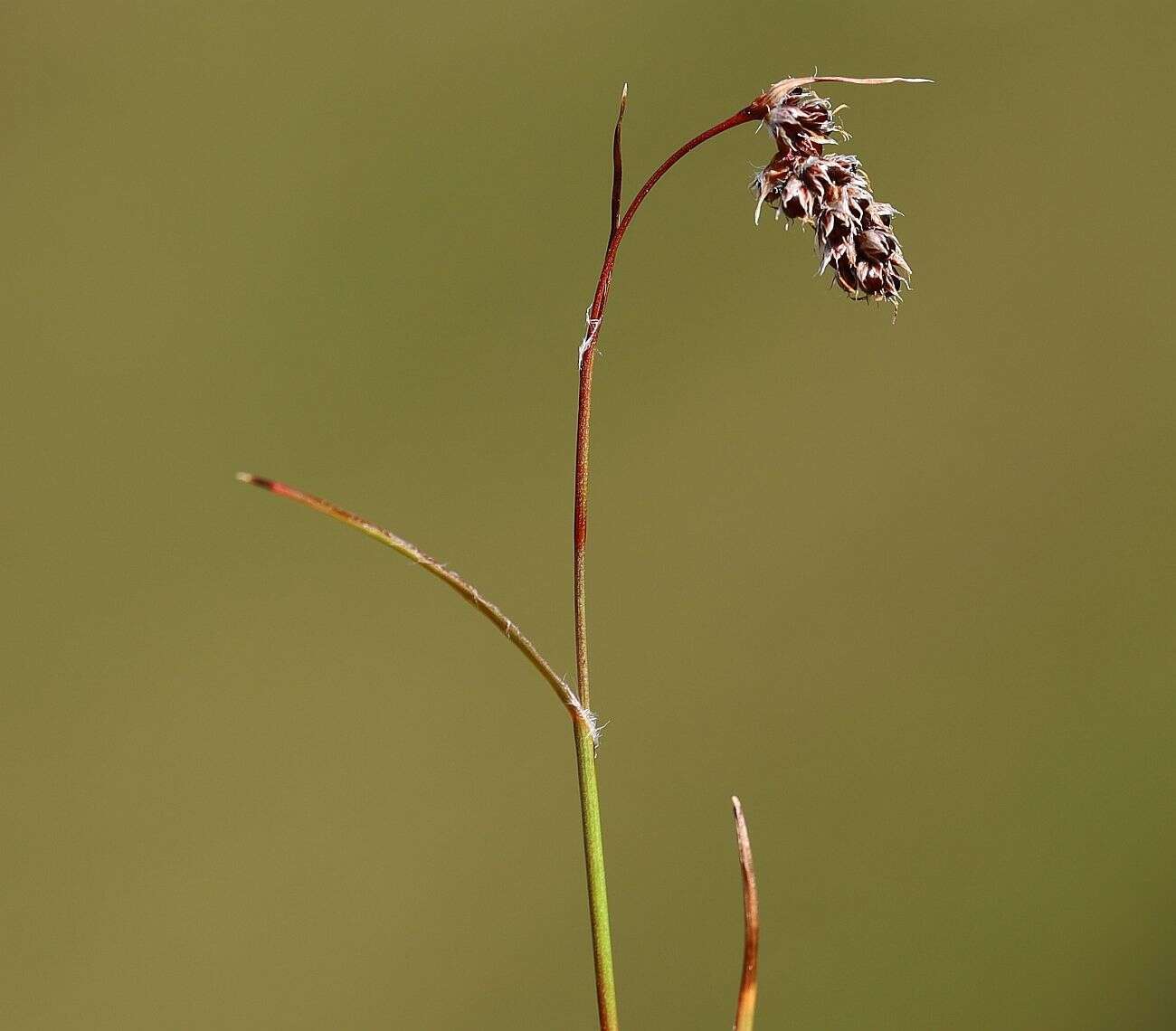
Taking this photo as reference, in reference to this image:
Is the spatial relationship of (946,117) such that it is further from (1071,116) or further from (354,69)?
(354,69)

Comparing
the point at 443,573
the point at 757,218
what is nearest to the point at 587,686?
the point at 443,573

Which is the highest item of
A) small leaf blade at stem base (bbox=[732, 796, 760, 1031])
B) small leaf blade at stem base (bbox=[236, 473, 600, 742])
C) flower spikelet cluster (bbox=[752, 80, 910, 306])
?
flower spikelet cluster (bbox=[752, 80, 910, 306])

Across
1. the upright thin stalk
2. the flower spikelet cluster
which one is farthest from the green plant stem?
the flower spikelet cluster

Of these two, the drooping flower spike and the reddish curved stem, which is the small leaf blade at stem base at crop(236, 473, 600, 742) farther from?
the drooping flower spike

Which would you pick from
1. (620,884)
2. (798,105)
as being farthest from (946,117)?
(798,105)

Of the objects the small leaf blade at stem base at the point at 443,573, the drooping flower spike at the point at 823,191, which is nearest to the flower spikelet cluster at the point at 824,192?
the drooping flower spike at the point at 823,191

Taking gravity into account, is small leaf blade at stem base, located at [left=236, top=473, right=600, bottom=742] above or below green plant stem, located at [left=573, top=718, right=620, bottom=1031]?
above

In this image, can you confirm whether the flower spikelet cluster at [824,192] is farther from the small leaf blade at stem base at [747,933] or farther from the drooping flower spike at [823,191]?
the small leaf blade at stem base at [747,933]

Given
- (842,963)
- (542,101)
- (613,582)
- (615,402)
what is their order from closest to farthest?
1. (842,963)
2. (613,582)
3. (615,402)
4. (542,101)
